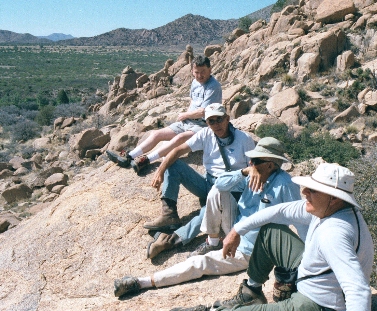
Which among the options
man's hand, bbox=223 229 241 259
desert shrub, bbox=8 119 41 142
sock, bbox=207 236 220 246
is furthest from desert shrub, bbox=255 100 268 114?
desert shrub, bbox=8 119 41 142

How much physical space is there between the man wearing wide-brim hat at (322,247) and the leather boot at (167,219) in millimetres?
1796

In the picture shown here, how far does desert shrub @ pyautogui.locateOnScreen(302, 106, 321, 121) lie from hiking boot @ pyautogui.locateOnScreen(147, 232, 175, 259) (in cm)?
1062

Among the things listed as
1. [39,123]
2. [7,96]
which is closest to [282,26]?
[39,123]

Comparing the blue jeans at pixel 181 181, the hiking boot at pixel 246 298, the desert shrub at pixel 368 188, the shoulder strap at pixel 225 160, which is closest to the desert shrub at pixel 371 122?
the desert shrub at pixel 368 188

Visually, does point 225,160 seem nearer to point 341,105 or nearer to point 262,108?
point 262,108

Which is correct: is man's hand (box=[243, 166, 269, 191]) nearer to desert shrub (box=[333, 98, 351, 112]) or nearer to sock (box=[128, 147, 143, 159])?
sock (box=[128, 147, 143, 159])

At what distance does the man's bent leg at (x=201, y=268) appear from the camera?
4129 millimetres

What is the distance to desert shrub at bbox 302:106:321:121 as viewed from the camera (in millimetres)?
14409

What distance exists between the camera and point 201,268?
164 inches

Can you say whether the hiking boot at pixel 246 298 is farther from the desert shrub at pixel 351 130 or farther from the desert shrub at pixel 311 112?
the desert shrub at pixel 311 112

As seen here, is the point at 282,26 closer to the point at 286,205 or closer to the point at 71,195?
the point at 71,195

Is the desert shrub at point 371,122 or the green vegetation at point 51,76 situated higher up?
the desert shrub at point 371,122

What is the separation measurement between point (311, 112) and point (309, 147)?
205 inches

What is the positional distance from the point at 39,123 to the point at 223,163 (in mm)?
25803
